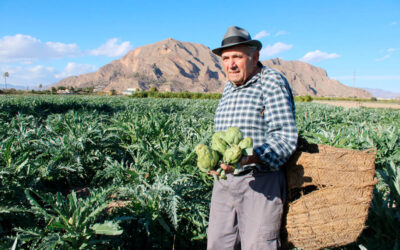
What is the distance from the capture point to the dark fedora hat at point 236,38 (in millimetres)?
1610

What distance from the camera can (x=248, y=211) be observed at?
1731mm

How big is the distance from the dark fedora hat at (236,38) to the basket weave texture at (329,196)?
0.79 meters

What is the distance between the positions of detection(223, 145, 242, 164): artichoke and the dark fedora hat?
0.76 meters

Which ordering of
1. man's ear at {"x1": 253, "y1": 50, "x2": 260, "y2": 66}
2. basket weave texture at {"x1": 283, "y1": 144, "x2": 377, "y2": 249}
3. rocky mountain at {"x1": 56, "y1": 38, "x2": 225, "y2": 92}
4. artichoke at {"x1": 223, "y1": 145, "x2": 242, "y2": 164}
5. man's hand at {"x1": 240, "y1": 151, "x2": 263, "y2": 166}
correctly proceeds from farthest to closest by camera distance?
1. rocky mountain at {"x1": 56, "y1": 38, "x2": 225, "y2": 92}
2. man's ear at {"x1": 253, "y1": 50, "x2": 260, "y2": 66}
3. basket weave texture at {"x1": 283, "y1": 144, "x2": 377, "y2": 249}
4. man's hand at {"x1": 240, "y1": 151, "x2": 263, "y2": 166}
5. artichoke at {"x1": 223, "y1": 145, "x2": 242, "y2": 164}

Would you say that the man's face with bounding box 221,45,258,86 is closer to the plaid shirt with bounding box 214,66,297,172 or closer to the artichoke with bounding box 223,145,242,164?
the plaid shirt with bounding box 214,66,297,172

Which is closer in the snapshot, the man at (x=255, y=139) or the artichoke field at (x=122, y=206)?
the man at (x=255, y=139)

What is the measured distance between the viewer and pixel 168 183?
2.54 meters

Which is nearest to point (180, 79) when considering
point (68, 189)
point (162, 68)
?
point (162, 68)

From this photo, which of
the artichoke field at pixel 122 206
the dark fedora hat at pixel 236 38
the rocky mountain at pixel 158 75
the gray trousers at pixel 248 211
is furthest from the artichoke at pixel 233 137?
the rocky mountain at pixel 158 75

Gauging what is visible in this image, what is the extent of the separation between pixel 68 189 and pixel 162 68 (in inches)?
7079

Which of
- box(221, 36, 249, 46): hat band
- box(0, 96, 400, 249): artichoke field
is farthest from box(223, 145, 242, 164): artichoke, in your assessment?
box(0, 96, 400, 249): artichoke field

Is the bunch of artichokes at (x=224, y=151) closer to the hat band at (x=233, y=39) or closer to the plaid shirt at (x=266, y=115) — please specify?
the plaid shirt at (x=266, y=115)

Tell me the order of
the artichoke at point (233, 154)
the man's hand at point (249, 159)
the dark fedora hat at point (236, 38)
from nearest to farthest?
the artichoke at point (233, 154) → the man's hand at point (249, 159) → the dark fedora hat at point (236, 38)

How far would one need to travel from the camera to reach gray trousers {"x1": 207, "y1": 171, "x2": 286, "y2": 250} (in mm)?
1627
